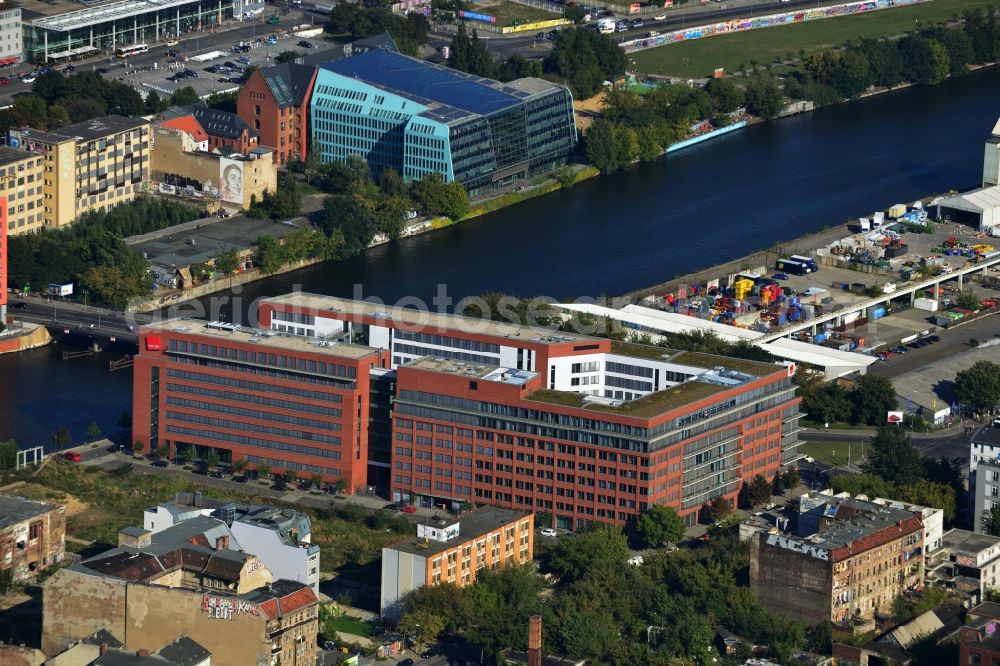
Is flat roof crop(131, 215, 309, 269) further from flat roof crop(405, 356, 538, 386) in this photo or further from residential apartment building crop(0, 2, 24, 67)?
residential apartment building crop(0, 2, 24, 67)

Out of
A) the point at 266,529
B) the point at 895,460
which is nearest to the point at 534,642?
the point at 266,529

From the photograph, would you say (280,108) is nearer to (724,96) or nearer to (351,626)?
(724,96)

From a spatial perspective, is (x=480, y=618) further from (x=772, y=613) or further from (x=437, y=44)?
(x=437, y=44)

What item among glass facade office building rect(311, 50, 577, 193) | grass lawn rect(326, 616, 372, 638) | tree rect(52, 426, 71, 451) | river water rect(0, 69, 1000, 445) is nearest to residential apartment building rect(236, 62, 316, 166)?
glass facade office building rect(311, 50, 577, 193)

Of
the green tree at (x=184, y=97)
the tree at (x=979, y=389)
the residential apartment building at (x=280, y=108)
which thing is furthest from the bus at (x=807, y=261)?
the green tree at (x=184, y=97)

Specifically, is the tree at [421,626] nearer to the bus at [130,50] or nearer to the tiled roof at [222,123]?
the tiled roof at [222,123]

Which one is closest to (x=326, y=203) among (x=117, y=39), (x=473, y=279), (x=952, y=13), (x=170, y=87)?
(x=473, y=279)
